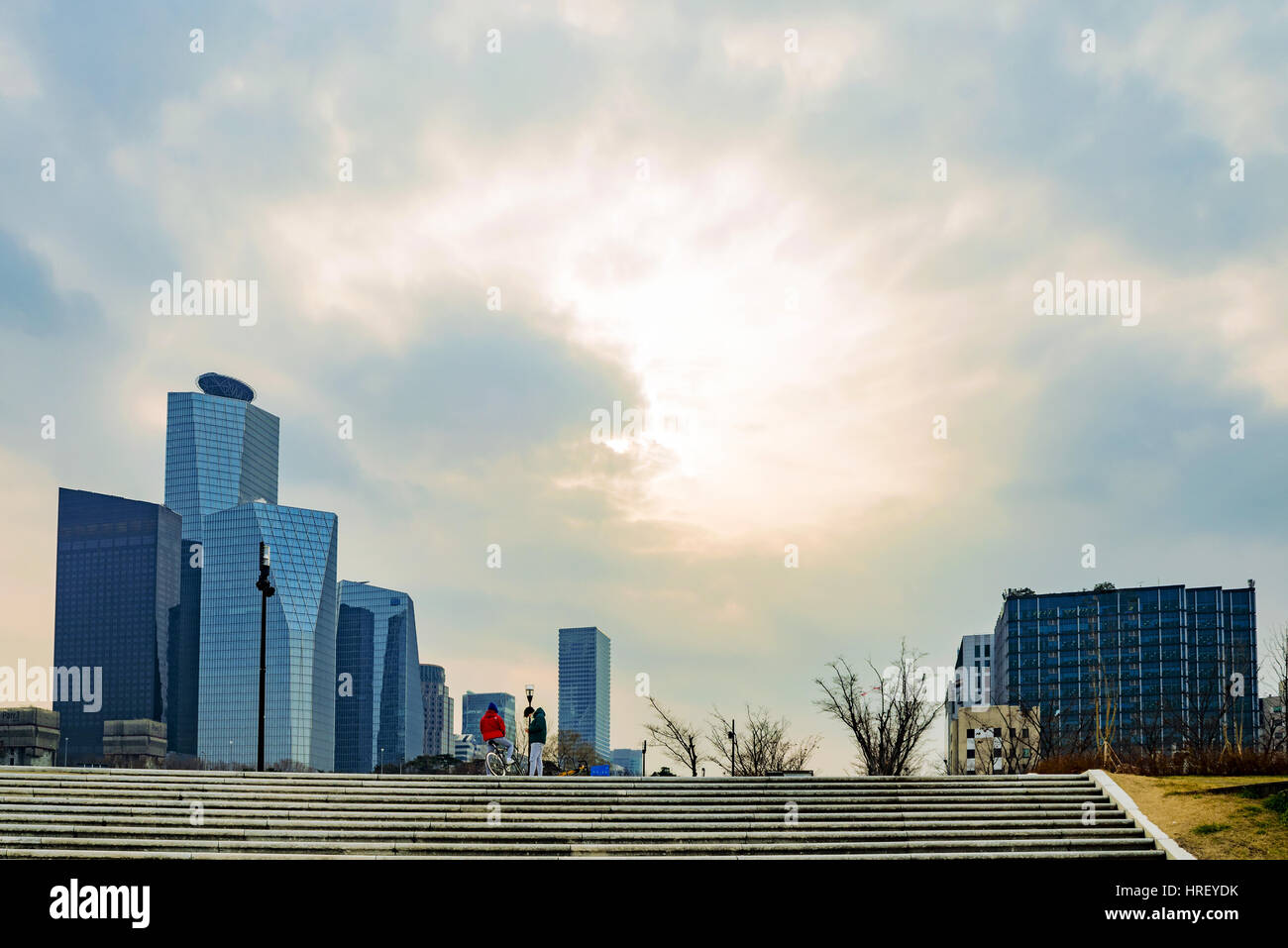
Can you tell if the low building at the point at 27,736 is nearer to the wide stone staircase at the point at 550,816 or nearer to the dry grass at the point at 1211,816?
the wide stone staircase at the point at 550,816

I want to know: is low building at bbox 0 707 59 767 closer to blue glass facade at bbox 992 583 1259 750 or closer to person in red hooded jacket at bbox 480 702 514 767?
blue glass facade at bbox 992 583 1259 750

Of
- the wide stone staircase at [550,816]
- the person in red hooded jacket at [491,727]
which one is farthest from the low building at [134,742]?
the wide stone staircase at [550,816]

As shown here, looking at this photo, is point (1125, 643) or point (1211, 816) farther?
point (1125, 643)

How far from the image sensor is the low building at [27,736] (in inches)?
5881

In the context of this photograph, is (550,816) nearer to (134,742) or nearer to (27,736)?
(27,736)

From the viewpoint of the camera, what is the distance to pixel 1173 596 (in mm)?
160625

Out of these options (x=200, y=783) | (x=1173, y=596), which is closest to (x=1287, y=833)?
(x=200, y=783)

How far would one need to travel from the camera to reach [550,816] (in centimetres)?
2070


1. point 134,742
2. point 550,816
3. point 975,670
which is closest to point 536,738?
point 550,816

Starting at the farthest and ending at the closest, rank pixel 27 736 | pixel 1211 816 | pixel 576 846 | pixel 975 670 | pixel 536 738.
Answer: pixel 975 670 → pixel 27 736 → pixel 536 738 → pixel 1211 816 → pixel 576 846

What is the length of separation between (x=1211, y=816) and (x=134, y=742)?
657ft

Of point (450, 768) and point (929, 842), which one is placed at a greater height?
point (929, 842)
